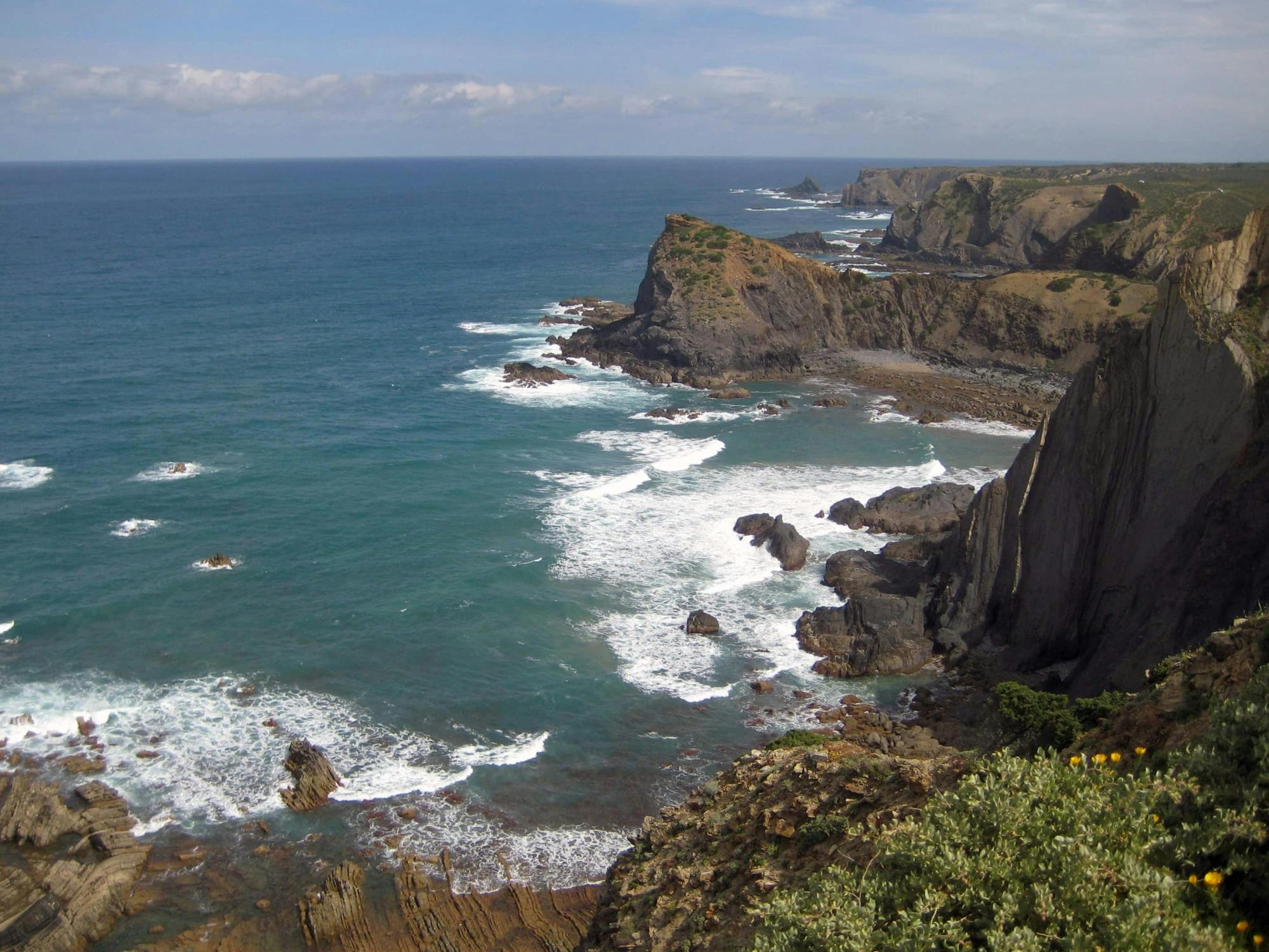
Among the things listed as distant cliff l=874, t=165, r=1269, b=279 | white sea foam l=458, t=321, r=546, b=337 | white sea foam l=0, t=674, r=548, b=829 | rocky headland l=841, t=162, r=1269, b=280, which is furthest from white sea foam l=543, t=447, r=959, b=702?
distant cliff l=874, t=165, r=1269, b=279

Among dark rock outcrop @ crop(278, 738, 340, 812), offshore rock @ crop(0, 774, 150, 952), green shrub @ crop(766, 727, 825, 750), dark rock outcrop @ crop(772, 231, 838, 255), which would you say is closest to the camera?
green shrub @ crop(766, 727, 825, 750)

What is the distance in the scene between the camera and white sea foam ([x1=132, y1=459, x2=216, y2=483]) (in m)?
54.6

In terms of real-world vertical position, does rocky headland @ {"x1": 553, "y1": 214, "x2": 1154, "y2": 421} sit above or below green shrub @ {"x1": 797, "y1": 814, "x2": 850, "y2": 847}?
above

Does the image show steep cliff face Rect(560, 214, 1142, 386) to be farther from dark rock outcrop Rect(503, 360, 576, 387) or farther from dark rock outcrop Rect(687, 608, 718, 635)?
dark rock outcrop Rect(687, 608, 718, 635)

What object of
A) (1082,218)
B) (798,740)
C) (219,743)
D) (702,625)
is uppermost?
(1082,218)

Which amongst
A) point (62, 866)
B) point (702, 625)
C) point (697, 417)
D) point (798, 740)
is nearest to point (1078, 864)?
point (798, 740)

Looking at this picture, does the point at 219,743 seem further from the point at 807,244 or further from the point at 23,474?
the point at 807,244

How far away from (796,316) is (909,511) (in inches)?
1563

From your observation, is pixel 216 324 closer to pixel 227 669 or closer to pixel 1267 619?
pixel 227 669

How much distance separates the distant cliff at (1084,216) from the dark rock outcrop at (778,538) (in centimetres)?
4520

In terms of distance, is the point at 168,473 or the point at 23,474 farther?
the point at 168,473

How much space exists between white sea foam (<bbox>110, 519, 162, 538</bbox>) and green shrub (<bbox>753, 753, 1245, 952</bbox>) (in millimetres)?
42915

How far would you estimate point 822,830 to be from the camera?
1681cm

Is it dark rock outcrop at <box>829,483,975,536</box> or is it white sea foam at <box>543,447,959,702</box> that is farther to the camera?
dark rock outcrop at <box>829,483,975,536</box>
